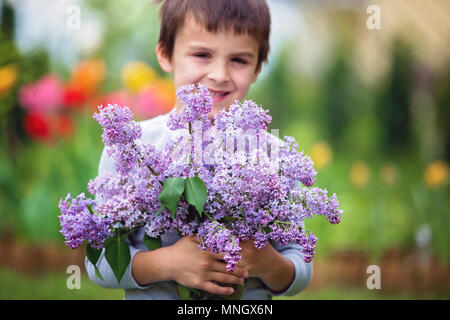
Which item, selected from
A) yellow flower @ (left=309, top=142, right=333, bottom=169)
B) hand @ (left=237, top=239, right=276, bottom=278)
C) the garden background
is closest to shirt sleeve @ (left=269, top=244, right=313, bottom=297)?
hand @ (left=237, top=239, right=276, bottom=278)

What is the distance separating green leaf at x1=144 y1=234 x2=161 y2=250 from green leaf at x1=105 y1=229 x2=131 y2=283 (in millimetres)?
38

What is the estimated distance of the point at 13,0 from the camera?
8.64ft

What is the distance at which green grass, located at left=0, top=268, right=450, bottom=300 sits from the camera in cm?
220

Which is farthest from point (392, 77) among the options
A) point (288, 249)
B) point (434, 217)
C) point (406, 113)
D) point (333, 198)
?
point (333, 198)

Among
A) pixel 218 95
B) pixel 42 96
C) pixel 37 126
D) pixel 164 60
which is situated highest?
pixel 42 96

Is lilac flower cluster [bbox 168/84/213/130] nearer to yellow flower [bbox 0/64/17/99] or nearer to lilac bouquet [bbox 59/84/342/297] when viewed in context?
lilac bouquet [bbox 59/84/342/297]

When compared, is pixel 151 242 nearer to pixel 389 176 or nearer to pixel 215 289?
pixel 215 289

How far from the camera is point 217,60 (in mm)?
963

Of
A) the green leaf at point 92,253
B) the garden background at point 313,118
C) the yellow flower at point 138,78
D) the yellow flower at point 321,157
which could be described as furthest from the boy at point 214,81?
the yellow flower at point 321,157

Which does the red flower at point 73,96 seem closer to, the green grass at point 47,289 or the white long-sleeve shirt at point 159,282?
the green grass at point 47,289

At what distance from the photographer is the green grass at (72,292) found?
2.20m

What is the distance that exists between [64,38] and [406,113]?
2.19 m

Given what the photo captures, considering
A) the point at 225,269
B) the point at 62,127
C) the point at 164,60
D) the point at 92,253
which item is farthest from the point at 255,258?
the point at 62,127

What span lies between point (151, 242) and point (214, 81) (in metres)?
0.35
